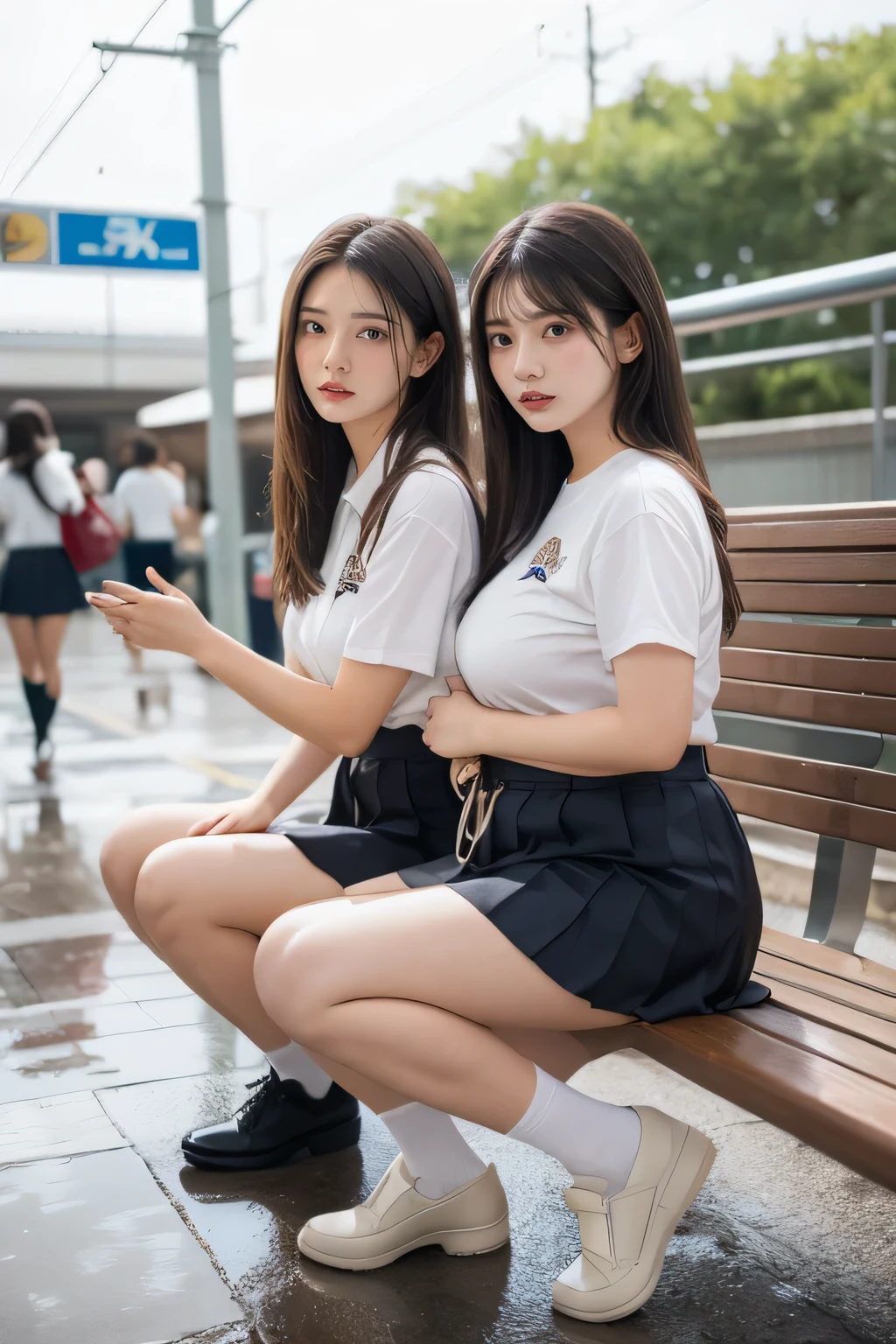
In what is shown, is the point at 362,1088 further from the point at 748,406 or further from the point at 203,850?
the point at 748,406

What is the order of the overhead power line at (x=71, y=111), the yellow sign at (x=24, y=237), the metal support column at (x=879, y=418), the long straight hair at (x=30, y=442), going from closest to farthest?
1. the metal support column at (x=879, y=418)
2. the overhead power line at (x=71, y=111)
3. the yellow sign at (x=24, y=237)
4. the long straight hair at (x=30, y=442)

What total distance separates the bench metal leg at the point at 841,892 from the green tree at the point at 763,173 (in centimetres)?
2535

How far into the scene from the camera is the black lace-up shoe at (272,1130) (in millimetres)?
2322

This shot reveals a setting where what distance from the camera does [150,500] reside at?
26.2 ft

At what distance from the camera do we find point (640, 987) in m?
1.78

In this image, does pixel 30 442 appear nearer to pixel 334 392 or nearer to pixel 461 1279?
pixel 334 392

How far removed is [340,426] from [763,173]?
29.6 metres

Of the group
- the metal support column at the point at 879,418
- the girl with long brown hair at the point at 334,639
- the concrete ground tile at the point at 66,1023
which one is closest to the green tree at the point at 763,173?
the metal support column at the point at 879,418

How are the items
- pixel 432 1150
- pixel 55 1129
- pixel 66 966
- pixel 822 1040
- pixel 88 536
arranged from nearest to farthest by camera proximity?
1. pixel 822 1040
2. pixel 432 1150
3. pixel 55 1129
4. pixel 66 966
5. pixel 88 536

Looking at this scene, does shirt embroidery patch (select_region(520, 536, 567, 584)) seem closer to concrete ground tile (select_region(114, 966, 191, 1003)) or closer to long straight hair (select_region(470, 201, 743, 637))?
long straight hair (select_region(470, 201, 743, 637))

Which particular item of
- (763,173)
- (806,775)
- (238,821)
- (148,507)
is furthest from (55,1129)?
(763,173)

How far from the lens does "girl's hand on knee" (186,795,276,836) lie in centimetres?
232

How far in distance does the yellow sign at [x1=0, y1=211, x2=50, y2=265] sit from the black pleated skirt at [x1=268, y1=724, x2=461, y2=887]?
459 cm

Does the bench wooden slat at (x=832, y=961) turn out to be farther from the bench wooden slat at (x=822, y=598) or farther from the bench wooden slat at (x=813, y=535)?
the bench wooden slat at (x=813, y=535)
